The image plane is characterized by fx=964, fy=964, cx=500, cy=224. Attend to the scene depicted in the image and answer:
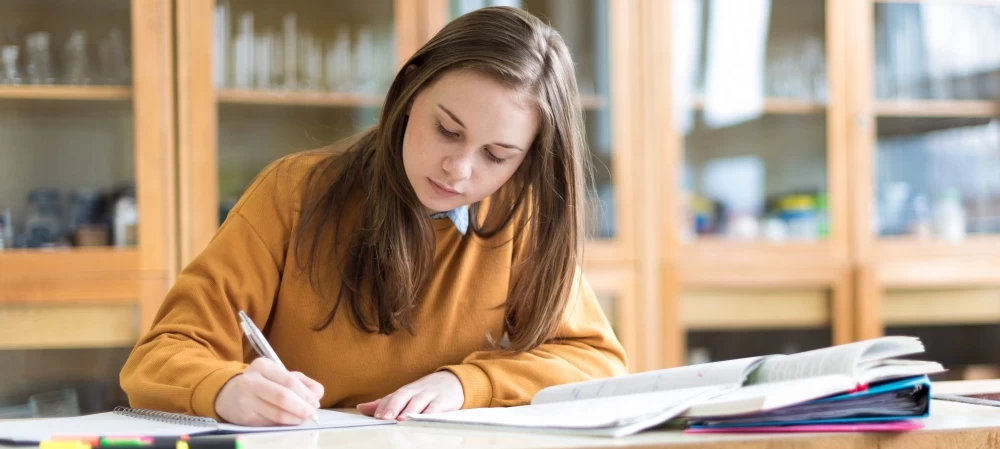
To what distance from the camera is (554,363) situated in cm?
114

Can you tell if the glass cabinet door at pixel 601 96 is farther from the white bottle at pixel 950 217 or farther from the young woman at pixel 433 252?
the young woman at pixel 433 252

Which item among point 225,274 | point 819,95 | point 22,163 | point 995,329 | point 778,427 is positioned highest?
point 819,95

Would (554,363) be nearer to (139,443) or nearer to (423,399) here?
(423,399)

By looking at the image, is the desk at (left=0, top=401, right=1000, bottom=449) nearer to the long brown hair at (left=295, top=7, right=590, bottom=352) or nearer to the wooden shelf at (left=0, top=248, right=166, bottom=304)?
the long brown hair at (left=295, top=7, right=590, bottom=352)

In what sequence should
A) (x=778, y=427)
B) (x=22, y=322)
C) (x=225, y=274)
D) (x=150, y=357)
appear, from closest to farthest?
(x=778, y=427) → (x=150, y=357) → (x=225, y=274) → (x=22, y=322)

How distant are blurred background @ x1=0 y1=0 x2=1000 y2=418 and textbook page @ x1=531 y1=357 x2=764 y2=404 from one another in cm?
153

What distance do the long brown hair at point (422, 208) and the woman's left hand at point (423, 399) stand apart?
0.15 meters

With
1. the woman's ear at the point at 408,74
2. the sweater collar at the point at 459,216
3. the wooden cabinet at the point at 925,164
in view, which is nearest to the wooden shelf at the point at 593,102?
the wooden cabinet at the point at 925,164

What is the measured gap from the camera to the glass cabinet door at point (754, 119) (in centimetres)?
261

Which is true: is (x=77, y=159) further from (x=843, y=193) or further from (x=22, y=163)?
(x=843, y=193)

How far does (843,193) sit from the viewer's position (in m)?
2.64

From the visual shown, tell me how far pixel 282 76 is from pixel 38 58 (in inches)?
22.6

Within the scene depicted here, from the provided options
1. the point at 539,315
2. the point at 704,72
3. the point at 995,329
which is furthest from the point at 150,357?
the point at 995,329

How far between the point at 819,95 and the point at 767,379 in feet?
6.60
